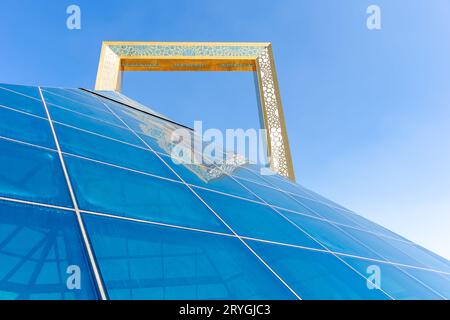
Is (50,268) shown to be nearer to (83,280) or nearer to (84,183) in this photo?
(83,280)

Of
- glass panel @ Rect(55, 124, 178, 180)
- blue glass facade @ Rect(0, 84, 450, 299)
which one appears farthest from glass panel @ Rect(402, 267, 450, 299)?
glass panel @ Rect(55, 124, 178, 180)

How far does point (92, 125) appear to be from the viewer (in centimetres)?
408

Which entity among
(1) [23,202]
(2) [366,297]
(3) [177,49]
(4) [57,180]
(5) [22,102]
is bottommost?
(2) [366,297]

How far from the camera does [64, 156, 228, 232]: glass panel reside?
2080 millimetres

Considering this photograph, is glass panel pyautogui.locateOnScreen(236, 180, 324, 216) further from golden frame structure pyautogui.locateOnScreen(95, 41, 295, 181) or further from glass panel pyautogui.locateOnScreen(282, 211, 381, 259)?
golden frame structure pyautogui.locateOnScreen(95, 41, 295, 181)

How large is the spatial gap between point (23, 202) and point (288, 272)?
1848mm

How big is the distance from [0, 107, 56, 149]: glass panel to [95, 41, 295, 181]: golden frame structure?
11560 mm

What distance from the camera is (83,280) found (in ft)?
4.30

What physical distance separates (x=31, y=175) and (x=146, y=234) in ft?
3.12

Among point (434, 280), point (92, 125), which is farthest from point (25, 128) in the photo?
point (434, 280)

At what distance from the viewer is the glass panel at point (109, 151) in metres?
2.93

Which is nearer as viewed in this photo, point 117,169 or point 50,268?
point 50,268

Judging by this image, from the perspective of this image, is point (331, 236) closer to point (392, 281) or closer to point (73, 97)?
point (392, 281)
